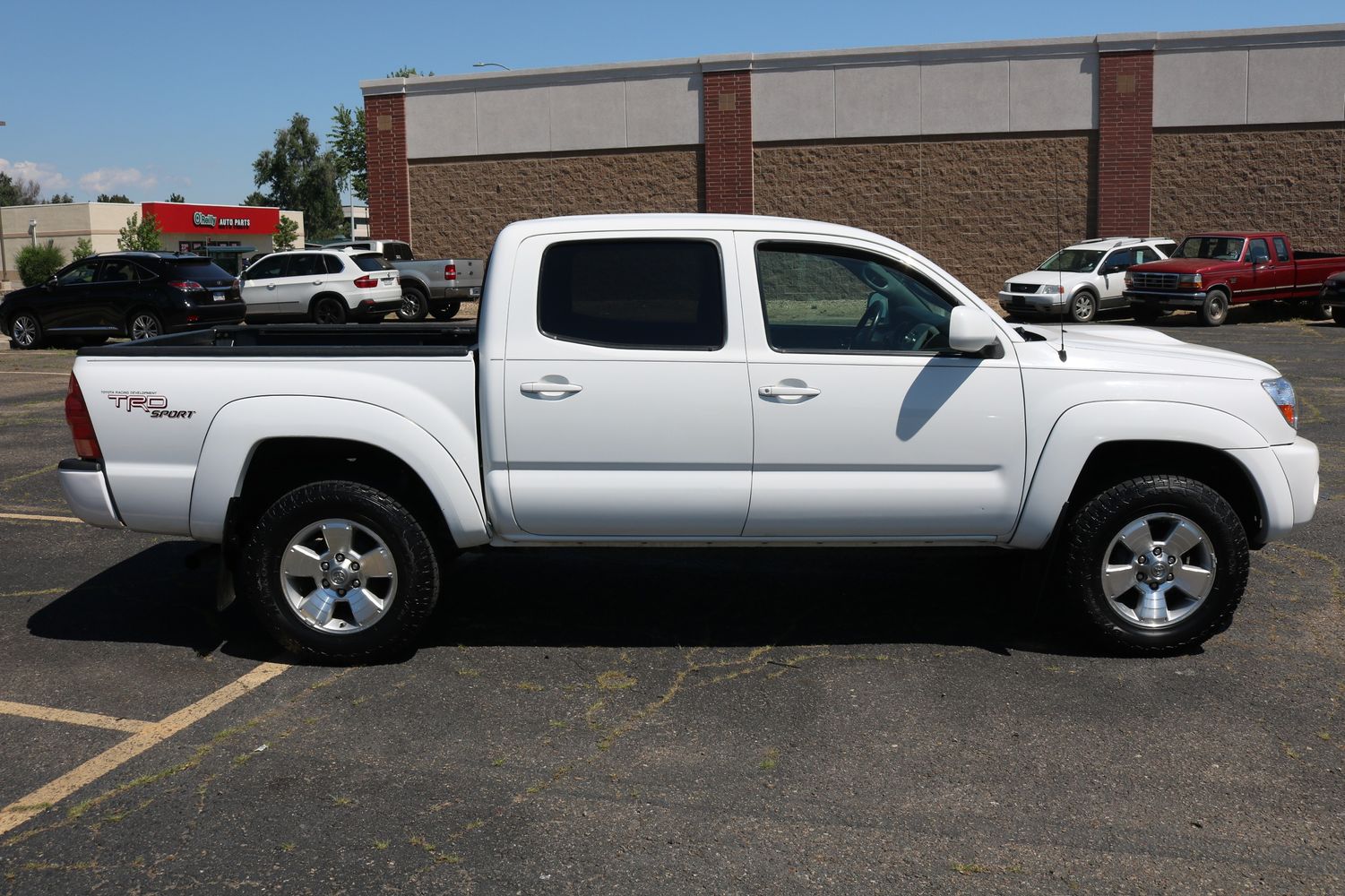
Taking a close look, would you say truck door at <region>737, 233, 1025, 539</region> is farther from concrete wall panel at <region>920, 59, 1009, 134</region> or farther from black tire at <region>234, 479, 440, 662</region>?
concrete wall panel at <region>920, 59, 1009, 134</region>

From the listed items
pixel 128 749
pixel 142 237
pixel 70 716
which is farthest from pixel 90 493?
pixel 142 237

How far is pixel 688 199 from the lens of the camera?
105 ft

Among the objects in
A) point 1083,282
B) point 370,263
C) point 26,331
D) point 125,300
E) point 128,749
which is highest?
point 370,263

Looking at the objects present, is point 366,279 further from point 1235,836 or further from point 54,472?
point 1235,836

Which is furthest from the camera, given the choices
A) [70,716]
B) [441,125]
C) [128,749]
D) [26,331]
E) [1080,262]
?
[441,125]

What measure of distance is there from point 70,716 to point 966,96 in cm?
2825

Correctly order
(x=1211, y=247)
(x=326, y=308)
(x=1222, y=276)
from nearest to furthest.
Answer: (x=1222, y=276) → (x=1211, y=247) → (x=326, y=308)

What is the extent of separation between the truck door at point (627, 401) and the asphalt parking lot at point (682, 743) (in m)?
0.72

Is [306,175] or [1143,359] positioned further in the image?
[306,175]

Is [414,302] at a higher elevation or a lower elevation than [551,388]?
higher

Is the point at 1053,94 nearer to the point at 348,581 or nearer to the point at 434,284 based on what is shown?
the point at 434,284

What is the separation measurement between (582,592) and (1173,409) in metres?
3.10

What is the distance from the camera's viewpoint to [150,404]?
5.45 m

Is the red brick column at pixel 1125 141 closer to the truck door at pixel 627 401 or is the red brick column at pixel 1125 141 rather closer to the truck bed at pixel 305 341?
the truck bed at pixel 305 341
